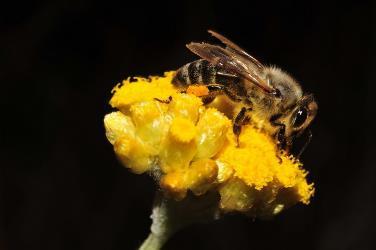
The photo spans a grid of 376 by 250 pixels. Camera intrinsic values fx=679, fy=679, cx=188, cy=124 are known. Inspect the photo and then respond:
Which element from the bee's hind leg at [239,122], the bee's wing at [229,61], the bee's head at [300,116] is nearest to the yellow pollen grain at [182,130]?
the bee's hind leg at [239,122]

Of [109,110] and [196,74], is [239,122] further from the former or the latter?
[109,110]

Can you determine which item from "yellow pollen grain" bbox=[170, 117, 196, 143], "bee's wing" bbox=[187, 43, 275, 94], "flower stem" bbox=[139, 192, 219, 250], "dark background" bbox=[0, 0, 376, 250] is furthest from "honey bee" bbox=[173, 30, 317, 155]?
"dark background" bbox=[0, 0, 376, 250]

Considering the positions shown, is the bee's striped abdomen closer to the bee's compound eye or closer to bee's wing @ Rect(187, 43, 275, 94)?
bee's wing @ Rect(187, 43, 275, 94)

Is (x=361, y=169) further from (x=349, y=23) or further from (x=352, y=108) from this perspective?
(x=349, y=23)

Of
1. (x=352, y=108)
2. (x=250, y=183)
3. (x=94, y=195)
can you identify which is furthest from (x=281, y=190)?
(x=352, y=108)

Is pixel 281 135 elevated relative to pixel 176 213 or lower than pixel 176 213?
elevated

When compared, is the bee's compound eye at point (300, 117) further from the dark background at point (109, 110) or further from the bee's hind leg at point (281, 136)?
the dark background at point (109, 110)

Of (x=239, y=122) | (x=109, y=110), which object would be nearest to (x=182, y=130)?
(x=239, y=122)
